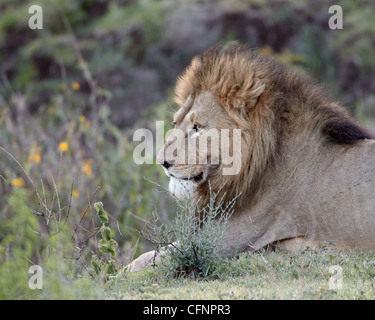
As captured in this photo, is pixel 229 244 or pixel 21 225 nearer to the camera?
pixel 21 225

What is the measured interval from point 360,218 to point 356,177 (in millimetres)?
350

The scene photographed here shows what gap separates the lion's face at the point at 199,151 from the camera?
543cm

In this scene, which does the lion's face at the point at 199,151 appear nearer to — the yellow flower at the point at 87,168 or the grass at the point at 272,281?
the grass at the point at 272,281

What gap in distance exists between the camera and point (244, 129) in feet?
18.1

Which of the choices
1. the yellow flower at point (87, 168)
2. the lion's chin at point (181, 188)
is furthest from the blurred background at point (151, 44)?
the lion's chin at point (181, 188)

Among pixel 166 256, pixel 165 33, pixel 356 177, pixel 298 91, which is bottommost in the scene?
pixel 166 256

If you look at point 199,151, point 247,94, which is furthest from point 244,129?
point 199,151

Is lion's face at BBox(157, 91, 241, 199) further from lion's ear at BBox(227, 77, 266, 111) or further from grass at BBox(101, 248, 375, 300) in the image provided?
grass at BBox(101, 248, 375, 300)

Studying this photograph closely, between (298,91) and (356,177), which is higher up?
(298,91)

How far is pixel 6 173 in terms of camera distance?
27.3ft

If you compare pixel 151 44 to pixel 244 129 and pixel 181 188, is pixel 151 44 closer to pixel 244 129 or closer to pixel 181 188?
pixel 244 129

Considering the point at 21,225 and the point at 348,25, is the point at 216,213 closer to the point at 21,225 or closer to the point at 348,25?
the point at 21,225

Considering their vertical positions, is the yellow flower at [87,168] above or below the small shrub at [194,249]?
above
